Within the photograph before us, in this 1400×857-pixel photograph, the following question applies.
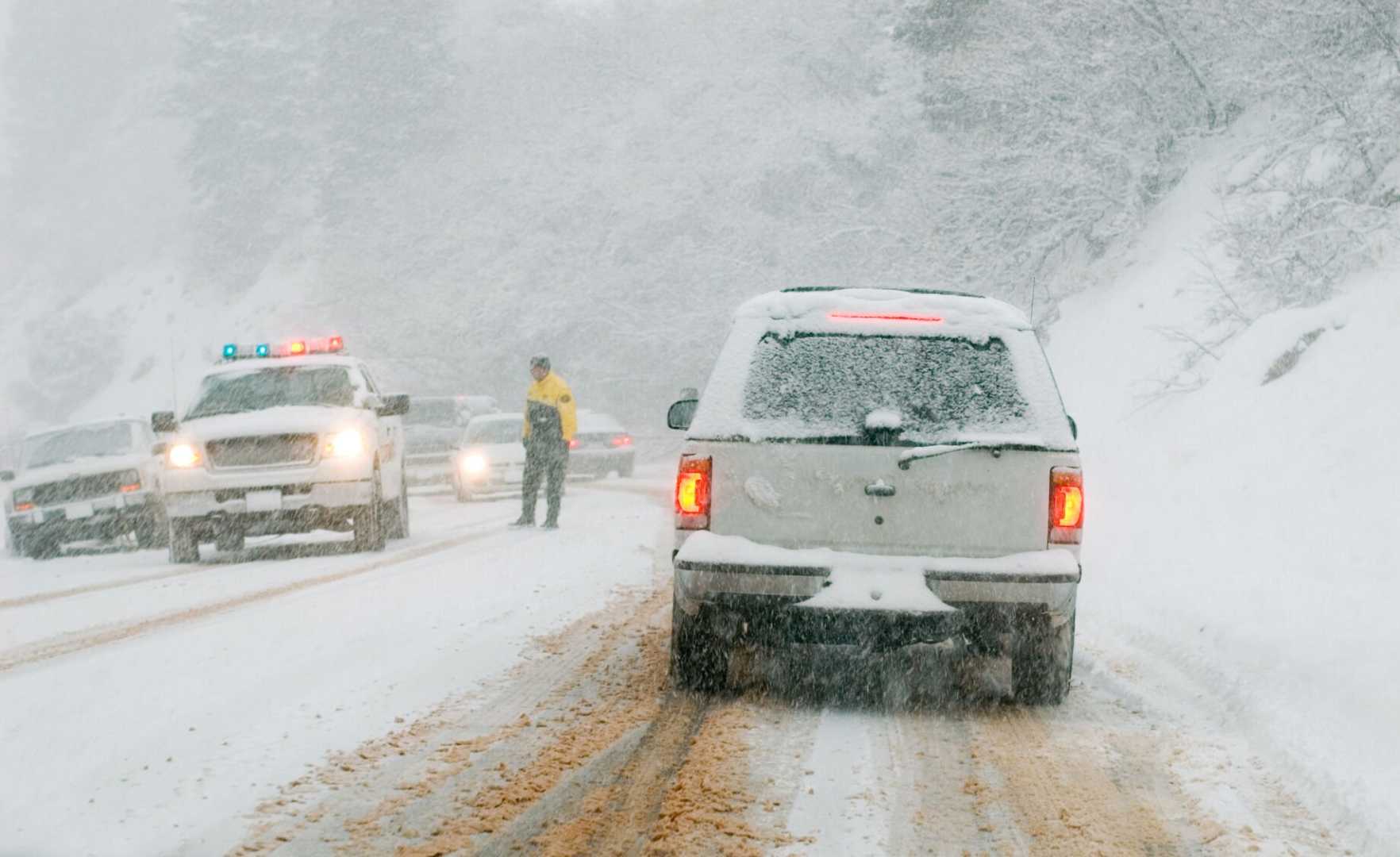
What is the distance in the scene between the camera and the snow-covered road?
4.50 metres

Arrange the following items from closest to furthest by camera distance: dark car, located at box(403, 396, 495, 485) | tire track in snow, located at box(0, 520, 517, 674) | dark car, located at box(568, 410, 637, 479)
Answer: tire track in snow, located at box(0, 520, 517, 674)
dark car, located at box(568, 410, 637, 479)
dark car, located at box(403, 396, 495, 485)

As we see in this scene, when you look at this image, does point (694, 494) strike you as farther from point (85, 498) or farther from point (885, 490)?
point (85, 498)

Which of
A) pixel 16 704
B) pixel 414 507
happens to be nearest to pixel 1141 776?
pixel 16 704

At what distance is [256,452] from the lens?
13.3 meters

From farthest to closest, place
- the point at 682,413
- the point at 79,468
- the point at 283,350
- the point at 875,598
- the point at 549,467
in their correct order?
1. the point at 79,468
2. the point at 549,467
3. the point at 283,350
4. the point at 682,413
5. the point at 875,598

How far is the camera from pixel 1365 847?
446cm

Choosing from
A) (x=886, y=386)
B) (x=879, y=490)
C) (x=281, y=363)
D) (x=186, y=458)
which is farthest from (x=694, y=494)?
(x=281, y=363)

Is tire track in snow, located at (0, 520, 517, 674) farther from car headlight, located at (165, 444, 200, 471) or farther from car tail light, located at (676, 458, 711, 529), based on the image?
car tail light, located at (676, 458, 711, 529)

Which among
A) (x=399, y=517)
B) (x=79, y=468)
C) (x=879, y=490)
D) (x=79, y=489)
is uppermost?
(x=879, y=490)

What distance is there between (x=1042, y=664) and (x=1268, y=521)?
5725 millimetres

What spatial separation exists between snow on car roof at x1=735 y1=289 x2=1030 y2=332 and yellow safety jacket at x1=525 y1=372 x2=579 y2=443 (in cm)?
945

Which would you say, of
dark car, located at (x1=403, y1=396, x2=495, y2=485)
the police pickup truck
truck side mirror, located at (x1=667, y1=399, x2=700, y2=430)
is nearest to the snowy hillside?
truck side mirror, located at (x1=667, y1=399, x2=700, y2=430)

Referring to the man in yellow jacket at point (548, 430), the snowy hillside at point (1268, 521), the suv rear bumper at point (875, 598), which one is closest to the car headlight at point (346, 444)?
the man in yellow jacket at point (548, 430)

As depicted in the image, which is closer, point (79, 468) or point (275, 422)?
point (275, 422)
